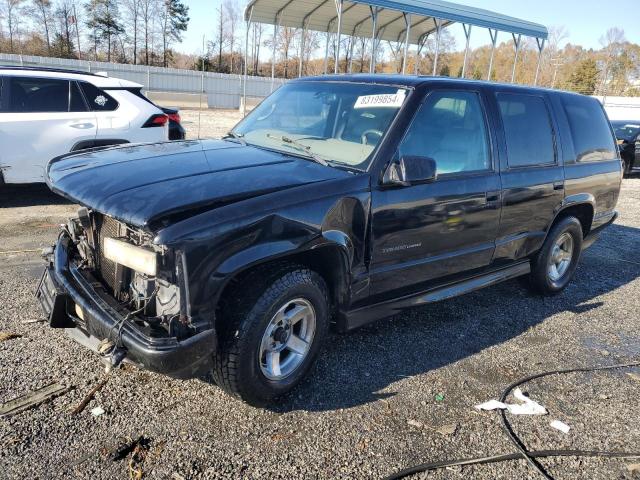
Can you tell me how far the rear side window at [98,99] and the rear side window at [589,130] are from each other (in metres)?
5.98

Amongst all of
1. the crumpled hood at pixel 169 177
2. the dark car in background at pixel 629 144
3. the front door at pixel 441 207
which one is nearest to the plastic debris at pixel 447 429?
the front door at pixel 441 207

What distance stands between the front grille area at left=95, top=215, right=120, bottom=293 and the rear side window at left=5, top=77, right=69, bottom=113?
4.90 m

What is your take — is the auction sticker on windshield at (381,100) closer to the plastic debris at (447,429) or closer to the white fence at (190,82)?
the plastic debris at (447,429)

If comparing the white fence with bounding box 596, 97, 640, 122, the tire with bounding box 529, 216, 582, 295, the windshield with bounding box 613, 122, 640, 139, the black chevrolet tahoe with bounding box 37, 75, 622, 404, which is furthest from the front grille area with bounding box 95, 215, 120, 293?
the white fence with bounding box 596, 97, 640, 122

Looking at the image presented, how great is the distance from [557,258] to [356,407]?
10.9ft

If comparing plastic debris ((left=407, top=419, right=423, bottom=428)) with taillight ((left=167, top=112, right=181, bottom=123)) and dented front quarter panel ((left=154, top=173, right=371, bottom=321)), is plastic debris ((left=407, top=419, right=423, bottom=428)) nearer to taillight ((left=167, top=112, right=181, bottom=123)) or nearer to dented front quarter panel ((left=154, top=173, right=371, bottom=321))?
dented front quarter panel ((left=154, top=173, right=371, bottom=321))

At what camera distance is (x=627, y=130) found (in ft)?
47.3

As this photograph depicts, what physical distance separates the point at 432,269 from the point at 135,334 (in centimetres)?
220

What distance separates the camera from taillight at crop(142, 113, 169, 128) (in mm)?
7688

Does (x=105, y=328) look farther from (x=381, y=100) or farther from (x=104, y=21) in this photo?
(x=104, y=21)

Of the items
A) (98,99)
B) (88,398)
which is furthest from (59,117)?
(88,398)

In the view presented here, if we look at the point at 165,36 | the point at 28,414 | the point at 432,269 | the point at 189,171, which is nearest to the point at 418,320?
the point at 432,269

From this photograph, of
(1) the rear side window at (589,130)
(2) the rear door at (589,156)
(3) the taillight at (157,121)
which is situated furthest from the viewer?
(3) the taillight at (157,121)

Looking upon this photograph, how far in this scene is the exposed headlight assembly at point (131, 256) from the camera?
2557 mm
